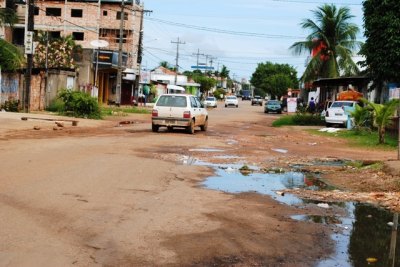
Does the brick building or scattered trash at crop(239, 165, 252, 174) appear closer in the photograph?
scattered trash at crop(239, 165, 252, 174)

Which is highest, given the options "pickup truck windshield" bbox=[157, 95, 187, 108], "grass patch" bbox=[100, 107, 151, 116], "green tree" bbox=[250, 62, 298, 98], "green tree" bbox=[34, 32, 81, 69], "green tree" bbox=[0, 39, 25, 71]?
"green tree" bbox=[250, 62, 298, 98]

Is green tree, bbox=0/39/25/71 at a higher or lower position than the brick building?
lower

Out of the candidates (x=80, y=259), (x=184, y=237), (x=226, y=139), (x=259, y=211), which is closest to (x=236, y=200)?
(x=259, y=211)

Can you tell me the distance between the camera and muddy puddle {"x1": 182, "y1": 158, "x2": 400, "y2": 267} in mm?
5936

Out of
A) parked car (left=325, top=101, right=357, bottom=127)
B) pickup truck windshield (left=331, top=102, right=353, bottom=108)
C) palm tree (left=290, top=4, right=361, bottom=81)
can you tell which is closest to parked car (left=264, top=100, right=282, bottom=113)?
palm tree (left=290, top=4, right=361, bottom=81)

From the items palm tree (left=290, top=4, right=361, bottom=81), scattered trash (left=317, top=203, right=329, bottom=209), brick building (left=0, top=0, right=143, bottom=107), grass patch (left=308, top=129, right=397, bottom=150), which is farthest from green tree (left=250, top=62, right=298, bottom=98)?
scattered trash (left=317, top=203, right=329, bottom=209)

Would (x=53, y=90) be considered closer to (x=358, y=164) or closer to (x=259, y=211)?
(x=358, y=164)

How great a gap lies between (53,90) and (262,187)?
27917 millimetres

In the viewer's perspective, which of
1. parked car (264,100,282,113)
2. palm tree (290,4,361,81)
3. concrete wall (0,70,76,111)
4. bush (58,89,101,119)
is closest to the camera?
bush (58,89,101,119)

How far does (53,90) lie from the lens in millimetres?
36031

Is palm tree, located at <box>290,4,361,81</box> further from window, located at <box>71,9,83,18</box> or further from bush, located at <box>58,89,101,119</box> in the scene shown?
window, located at <box>71,9,83,18</box>

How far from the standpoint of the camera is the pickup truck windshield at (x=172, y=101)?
75.1ft

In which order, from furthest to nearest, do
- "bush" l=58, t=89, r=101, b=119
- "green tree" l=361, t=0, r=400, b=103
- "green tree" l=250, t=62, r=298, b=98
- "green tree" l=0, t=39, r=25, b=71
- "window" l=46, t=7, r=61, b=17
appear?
1. "green tree" l=250, t=62, r=298, b=98
2. "window" l=46, t=7, r=61, b=17
3. "green tree" l=0, t=39, r=25, b=71
4. "bush" l=58, t=89, r=101, b=119
5. "green tree" l=361, t=0, r=400, b=103

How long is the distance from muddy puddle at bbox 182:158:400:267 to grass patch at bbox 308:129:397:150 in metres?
8.91
